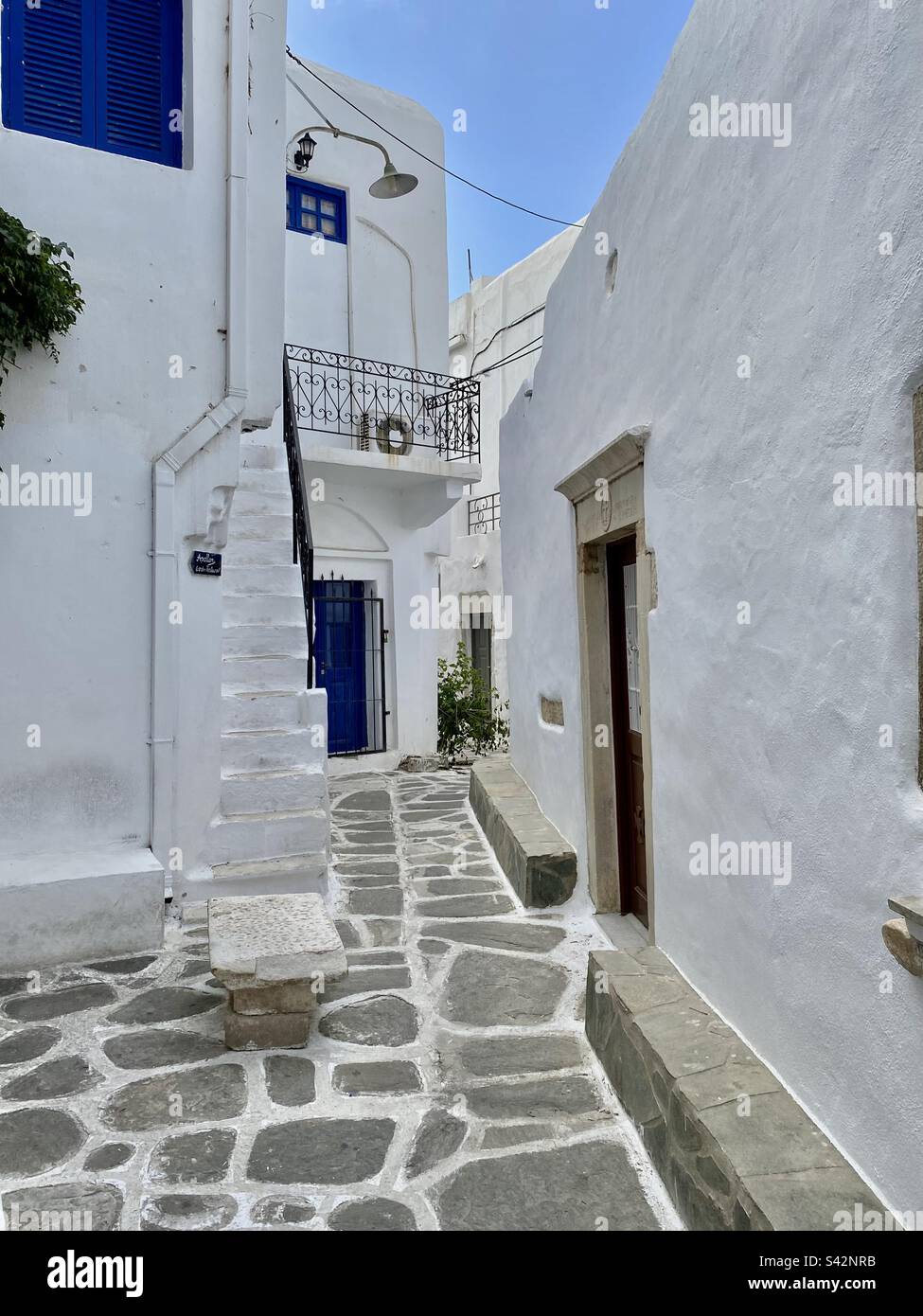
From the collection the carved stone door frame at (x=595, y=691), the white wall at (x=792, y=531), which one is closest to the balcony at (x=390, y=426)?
the carved stone door frame at (x=595, y=691)

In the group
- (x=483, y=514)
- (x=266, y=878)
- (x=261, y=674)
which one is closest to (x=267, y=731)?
(x=261, y=674)

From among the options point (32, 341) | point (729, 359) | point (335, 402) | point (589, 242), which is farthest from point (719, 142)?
point (335, 402)

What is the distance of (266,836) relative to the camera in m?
5.20

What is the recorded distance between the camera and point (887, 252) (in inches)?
77.9

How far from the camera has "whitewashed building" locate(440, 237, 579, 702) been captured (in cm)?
1349

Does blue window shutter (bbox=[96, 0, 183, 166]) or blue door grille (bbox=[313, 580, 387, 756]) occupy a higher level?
blue window shutter (bbox=[96, 0, 183, 166])

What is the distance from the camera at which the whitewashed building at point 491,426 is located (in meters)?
13.5

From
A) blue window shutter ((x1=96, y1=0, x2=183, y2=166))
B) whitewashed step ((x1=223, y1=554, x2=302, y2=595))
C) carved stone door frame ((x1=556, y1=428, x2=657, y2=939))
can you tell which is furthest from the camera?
whitewashed step ((x1=223, y1=554, x2=302, y2=595))

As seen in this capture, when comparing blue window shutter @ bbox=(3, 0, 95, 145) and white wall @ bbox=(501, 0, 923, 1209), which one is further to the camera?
blue window shutter @ bbox=(3, 0, 95, 145)

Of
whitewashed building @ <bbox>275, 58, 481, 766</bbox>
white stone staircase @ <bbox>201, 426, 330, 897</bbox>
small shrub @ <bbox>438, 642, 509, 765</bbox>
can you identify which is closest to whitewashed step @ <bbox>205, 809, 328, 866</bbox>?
white stone staircase @ <bbox>201, 426, 330, 897</bbox>

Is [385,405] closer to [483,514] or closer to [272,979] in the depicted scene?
[483,514]

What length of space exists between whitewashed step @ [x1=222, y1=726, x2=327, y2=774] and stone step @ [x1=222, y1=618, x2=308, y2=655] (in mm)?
546

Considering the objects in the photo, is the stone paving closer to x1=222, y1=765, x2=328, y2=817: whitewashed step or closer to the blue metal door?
x1=222, y1=765, x2=328, y2=817: whitewashed step

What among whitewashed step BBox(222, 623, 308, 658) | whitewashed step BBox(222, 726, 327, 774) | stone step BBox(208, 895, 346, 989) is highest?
whitewashed step BBox(222, 623, 308, 658)
